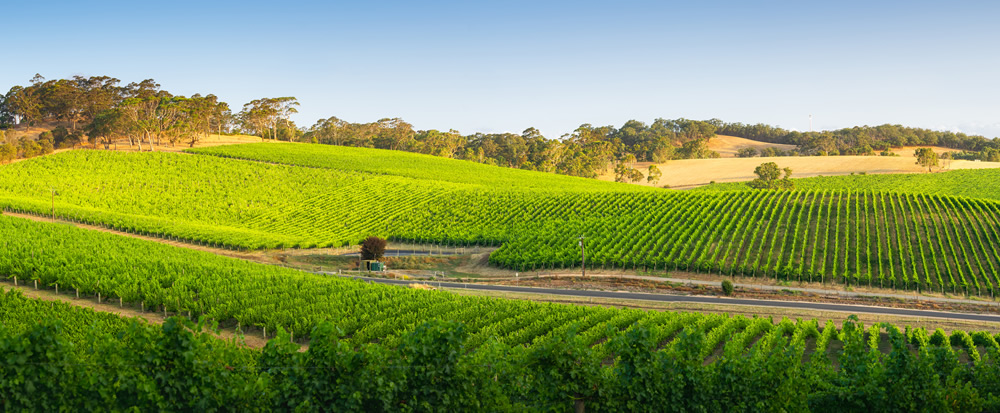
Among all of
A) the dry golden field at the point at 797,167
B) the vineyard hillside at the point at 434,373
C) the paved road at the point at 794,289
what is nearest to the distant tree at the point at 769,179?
the dry golden field at the point at 797,167

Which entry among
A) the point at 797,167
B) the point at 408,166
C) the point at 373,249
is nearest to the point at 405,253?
the point at 373,249

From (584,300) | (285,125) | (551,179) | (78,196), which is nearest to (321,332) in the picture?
(584,300)

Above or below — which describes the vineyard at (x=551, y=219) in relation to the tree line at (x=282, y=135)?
below

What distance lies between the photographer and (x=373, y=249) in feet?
187

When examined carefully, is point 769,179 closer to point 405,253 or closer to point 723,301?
point 405,253

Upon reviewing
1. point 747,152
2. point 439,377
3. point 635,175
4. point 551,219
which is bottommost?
point 551,219

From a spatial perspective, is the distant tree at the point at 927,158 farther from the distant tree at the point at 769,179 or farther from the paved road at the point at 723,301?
the paved road at the point at 723,301

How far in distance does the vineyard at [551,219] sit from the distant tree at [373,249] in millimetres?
8668

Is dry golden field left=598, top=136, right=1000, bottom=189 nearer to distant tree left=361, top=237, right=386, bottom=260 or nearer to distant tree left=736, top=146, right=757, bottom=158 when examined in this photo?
distant tree left=736, top=146, right=757, bottom=158

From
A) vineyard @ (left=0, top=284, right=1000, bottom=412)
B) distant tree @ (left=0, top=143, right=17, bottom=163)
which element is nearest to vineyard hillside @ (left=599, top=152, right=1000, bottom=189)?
distant tree @ (left=0, top=143, right=17, bottom=163)

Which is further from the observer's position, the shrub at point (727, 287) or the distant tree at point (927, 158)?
the distant tree at point (927, 158)

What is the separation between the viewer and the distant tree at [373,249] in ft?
187

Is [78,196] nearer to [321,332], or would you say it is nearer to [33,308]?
[33,308]

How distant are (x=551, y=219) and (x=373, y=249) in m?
20.6
